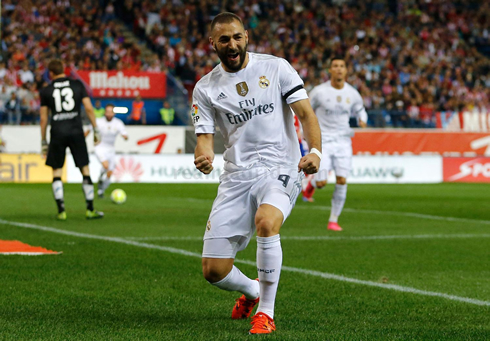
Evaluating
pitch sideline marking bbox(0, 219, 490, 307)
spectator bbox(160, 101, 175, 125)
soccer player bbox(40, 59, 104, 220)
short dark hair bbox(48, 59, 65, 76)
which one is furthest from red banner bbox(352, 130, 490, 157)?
pitch sideline marking bbox(0, 219, 490, 307)

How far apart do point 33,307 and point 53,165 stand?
6.98 metres

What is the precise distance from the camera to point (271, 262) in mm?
4867

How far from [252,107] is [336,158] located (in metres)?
6.84

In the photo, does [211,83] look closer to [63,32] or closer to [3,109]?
[3,109]

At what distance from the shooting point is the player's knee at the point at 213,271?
198 inches

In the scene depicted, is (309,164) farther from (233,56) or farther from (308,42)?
(308,42)

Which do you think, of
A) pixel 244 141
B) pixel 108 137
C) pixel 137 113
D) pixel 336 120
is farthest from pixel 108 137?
pixel 244 141

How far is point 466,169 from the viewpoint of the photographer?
1087 inches

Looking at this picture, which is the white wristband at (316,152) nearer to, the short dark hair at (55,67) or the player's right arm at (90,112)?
the player's right arm at (90,112)

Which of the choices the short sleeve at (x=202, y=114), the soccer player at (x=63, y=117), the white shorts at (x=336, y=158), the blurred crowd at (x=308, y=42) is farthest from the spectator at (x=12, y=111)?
the short sleeve at (x=202, y=114)

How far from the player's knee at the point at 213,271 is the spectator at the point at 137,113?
78.3 ft

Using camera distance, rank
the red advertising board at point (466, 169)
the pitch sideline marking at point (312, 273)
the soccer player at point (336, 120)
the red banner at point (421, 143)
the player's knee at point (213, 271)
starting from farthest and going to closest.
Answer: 1. the red banner at point (421, 143)
2. the red advertising board at point (466, 169)
3. the soccer player at point (336, 120)
4. the pitch sideline marking at point (312, 273)
5. the player's knee at point (213, 271)

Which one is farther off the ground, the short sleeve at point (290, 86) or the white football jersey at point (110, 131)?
the short sleeve at point (290, 86)

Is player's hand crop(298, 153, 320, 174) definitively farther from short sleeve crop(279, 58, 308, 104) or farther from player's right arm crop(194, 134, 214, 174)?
player's right arm crop(194, 134, 214, 174)
